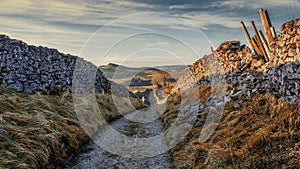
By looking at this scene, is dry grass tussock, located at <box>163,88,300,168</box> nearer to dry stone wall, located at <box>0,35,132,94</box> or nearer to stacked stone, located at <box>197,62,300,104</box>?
stacked stone, located at <box>197,62,300,104</box>

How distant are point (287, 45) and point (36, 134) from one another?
12219 mm

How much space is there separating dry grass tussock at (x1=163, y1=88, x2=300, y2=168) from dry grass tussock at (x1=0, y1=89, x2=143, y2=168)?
4892 millimetres

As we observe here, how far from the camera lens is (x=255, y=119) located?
9.51 meters

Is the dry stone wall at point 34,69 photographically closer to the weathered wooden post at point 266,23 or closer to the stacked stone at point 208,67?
the stacked stone at point 208,67

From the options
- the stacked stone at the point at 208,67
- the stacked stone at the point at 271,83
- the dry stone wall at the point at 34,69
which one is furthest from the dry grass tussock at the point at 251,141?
the dry stone wall at the point at 34,69

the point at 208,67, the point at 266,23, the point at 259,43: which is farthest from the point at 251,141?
the point at 208,67

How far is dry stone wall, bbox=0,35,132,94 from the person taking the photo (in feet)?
60.6

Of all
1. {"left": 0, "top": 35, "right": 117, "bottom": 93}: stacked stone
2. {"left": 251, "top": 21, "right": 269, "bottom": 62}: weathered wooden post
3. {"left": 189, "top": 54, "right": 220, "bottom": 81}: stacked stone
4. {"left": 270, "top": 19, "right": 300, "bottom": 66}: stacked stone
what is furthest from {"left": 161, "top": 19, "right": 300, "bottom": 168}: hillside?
{"left": 0, "top": 35, "right": 117, "bottom": 93}: stacked stone

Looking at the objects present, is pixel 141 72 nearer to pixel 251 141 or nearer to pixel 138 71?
pixel 138 71

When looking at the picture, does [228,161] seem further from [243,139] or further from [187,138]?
[187,138]

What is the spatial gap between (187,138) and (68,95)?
11.5 metres

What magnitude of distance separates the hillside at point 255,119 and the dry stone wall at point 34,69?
41.8 feet

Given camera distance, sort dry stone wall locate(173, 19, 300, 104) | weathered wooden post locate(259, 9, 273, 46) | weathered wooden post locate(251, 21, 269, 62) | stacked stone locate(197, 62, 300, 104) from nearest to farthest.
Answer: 1. stacked stone locate(197, 62, 300, 104)
2. dry stone wall locate(173, 19, 300, 104)
3. weathered wooden post locate(259, 9, 273, 46)
4. weathered wooden post locate(251, 21, 269, 62)

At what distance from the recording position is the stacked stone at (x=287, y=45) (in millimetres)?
10841
